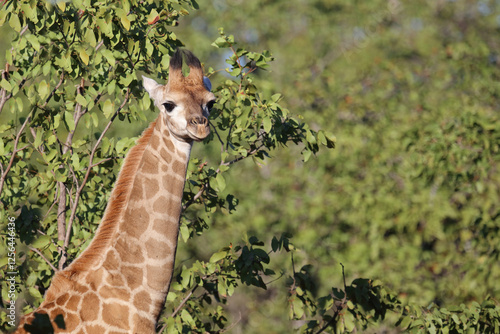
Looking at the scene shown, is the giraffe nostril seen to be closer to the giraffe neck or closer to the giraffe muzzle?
the giraffe muzzle

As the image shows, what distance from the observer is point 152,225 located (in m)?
5.28

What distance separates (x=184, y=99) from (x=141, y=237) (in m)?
1.14

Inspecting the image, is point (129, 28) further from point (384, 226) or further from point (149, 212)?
point (384, 226)

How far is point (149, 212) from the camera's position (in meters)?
5.30

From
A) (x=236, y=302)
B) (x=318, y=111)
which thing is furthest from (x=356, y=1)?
(x=236, y=302)

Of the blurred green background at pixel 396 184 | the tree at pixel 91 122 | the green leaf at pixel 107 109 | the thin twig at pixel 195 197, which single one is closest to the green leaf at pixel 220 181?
the tree at pixel 91 122

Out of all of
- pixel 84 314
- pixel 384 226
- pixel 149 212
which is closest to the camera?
pixel 84 314

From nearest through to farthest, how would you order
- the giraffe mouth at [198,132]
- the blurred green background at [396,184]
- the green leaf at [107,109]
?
the giraffe mouth at [198,132]
the green leaf at [107,109]
the blurred green background at [396,184]

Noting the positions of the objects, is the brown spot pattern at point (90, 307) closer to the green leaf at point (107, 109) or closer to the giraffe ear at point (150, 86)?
the green leaf at point (107, 109)

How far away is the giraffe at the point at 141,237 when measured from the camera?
4.93m

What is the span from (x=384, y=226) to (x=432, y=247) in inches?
69.0

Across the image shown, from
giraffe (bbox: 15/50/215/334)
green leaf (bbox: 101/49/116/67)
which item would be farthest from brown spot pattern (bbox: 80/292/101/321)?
green leaf (bbox: 101/49/116/67)

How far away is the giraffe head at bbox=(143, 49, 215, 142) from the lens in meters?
5.28

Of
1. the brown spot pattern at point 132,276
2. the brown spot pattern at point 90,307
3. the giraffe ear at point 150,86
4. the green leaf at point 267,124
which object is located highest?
the green leaf at point 267,124
